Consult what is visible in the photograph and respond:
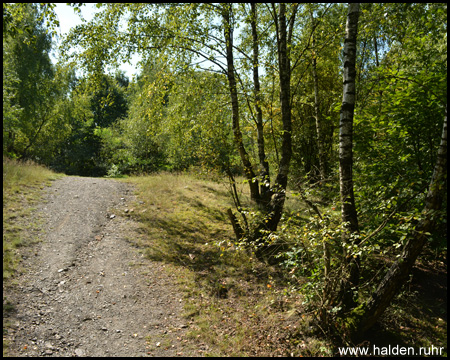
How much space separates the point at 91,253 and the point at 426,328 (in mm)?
6894

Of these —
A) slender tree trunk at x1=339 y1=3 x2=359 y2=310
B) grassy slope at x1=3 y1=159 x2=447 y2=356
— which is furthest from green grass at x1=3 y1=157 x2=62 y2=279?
slender tree trunk at x1=339 y1=3 x2=359 y2=310

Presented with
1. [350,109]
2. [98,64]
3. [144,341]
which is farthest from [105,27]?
[144,341]

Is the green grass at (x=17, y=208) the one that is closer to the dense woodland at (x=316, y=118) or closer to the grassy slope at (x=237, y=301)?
the grassy slope at (x=237, y=301)

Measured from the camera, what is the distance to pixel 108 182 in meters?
12.6

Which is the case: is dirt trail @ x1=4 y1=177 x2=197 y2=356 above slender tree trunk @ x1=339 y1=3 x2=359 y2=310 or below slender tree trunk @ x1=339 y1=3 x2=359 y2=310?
below

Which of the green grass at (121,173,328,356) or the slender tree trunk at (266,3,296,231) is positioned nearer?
the green grass at (121,173,328,356)

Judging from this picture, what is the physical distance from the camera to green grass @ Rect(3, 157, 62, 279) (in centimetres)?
603

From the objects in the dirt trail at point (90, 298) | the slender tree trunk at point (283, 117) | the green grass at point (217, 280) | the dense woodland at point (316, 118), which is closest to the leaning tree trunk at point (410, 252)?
the dense woodland at point (316, 118)

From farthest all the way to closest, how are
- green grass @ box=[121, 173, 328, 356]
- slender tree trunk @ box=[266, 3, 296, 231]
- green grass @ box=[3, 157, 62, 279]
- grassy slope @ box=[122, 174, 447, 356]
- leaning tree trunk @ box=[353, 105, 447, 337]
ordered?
slender tree trunk @ box=[266, 3, 296, 231], green grass @ box=[3, 157, 62, 279], green grass @ box=[121, 173, 328, 356], grassy slope @ box=[122, 174, 447, 356], leaning tree trunk @ box=[353, 105, 447, 337]

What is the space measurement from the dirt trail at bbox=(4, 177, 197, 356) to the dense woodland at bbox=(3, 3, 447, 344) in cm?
210

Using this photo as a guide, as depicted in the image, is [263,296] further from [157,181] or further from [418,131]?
[157,181]

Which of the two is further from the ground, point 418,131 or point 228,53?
point 228,53

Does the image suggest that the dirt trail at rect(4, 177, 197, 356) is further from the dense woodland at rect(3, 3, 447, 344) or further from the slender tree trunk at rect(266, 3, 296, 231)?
the slender tree trunk at rect(266, 3, 296, 231)

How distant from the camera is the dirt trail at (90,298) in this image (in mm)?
4332
